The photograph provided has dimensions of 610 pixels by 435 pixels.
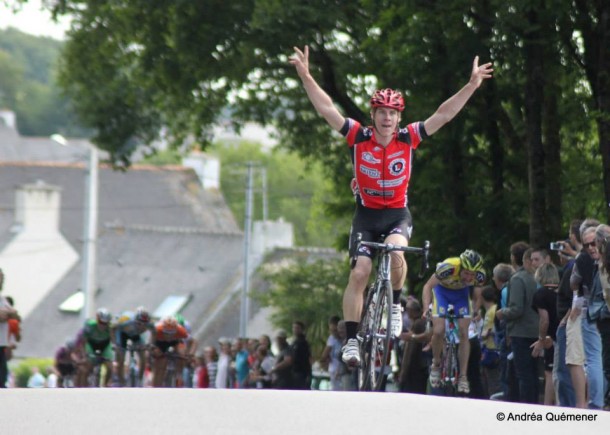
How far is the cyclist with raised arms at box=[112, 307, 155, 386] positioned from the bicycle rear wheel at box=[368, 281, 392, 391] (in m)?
11.4

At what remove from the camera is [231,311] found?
7388 centimetres

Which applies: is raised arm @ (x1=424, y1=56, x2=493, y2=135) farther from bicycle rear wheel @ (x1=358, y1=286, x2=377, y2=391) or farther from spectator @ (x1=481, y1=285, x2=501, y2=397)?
spectator @ (x1=481, y1=285, x2=501, y2=397)

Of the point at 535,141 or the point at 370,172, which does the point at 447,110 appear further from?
the point at 535,141

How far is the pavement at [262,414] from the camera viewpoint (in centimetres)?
995

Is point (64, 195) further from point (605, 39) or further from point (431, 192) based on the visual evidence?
point (605, 39)

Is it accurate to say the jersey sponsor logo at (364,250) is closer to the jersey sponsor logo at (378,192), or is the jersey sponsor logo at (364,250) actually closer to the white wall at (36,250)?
the jersey sponsor logo at (378,192)

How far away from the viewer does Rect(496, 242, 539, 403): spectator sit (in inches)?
614

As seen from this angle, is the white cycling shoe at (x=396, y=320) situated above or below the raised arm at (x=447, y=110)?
below

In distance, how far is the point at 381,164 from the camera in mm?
12570

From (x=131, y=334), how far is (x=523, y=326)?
963cm

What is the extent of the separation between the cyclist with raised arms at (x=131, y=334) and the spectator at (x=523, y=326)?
9.16 m

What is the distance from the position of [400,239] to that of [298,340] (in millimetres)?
11248

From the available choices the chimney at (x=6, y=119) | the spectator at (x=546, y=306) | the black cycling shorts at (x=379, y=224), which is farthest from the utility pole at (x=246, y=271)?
the chimney at (x=6, y=119)

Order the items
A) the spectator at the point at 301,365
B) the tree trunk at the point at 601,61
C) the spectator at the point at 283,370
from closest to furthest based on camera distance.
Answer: the tree trunk at the point at 601,61
the spectator at the point at 301,365
the spectator at the point at 283,370
